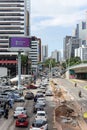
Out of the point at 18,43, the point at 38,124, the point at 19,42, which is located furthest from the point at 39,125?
the point at 18,43

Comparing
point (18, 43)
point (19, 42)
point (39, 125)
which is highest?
point (19, 42)

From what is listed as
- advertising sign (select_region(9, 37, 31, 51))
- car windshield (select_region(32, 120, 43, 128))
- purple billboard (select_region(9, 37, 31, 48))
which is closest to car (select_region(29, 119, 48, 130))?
car windshield (select_region(32, 120, 43, 128))

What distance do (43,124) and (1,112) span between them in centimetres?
1567

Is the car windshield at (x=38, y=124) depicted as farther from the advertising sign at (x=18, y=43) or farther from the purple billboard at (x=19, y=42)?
the purple billboard at (x=19, y=42)

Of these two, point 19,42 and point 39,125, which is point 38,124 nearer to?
point 39,125

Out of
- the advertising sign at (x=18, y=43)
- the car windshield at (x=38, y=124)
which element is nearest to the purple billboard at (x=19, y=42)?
the advertising sign at (x=18, y=43)

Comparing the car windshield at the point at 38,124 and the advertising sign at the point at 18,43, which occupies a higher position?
the advertising sign at the point at 18,43

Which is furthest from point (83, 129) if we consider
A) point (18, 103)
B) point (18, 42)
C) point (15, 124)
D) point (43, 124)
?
point (18, 42)

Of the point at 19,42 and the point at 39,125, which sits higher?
the point at 19,42

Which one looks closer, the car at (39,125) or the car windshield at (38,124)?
the car at (39,125)

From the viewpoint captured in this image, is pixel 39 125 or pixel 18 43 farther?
pixel 18 43

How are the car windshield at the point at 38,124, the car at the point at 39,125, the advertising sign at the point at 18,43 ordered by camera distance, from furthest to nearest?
the advertising sign at the point at 18,43 < the car windshield at the point at 38,124 < the car at the point at 39,125

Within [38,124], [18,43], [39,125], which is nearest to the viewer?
[39,125]

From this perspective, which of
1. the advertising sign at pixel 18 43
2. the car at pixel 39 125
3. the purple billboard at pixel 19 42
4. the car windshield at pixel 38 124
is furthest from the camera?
the purple billboard at pixel 19 42
